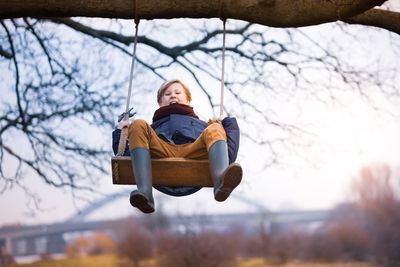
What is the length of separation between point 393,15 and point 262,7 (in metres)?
0.78

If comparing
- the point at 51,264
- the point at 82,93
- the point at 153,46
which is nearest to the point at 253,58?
the point at 153,46

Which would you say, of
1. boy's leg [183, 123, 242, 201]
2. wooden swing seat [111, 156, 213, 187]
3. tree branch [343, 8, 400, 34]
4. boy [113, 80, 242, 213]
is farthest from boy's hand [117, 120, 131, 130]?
tree branch [343, 8, 400, 34]

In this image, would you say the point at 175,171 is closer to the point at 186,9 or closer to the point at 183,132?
the point at 183,132

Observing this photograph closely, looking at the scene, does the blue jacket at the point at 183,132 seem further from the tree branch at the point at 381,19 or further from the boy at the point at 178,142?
the tree branch at the point at 381,19

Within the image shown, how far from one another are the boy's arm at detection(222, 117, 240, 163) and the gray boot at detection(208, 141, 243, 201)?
0.10 meters

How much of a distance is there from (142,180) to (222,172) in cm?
31

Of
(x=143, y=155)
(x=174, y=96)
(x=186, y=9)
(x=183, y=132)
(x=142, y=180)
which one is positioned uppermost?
(x=186, y=9)

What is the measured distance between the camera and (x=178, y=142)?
247 cm

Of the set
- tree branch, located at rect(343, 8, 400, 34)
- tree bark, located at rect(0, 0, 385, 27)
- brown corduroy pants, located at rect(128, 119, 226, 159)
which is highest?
tree branch, located at rect(343, 8, 400, 34)

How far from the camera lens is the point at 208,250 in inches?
189

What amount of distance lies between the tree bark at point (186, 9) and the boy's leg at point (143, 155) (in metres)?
0.46

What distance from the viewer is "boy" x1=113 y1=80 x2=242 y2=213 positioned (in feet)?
6.93

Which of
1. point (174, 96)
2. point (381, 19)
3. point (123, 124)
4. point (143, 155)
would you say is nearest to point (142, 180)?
point (143, 155)

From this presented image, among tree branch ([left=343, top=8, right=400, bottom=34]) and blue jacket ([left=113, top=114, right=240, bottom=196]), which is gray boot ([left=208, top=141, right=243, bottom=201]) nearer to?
blue jacket ([left=113, top=114, right=240, bottom=196])
